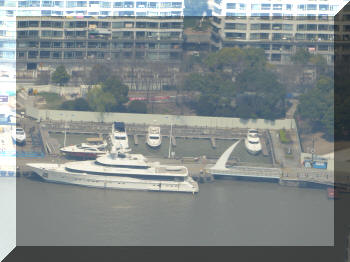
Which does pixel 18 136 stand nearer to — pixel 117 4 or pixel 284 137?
pixel 284 137

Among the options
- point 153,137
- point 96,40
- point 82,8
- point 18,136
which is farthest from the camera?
point 82,8

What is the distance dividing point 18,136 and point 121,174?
2.55 m

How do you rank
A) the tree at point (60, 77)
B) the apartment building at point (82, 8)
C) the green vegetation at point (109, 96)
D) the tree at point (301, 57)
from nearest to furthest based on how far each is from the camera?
1. the green vegetation at point (109, 96)
2. the tree at point (60, 77)
3. the tree at point (301, 57)
4. the apartment building at point (82, 8)

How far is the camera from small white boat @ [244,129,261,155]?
20.2 m

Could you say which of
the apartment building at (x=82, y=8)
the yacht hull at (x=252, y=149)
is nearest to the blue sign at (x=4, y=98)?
the apartment building at (x=82, y=8)

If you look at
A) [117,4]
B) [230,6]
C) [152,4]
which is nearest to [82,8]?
[117,4]

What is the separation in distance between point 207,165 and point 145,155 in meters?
1.16

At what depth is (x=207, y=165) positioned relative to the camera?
63.7 feet

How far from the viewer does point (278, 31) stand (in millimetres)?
24938

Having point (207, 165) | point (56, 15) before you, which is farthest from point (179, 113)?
point (56, 15)

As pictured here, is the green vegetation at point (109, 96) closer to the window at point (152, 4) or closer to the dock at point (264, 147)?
the dock at point (264, 147)

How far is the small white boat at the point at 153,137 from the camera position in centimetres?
2028

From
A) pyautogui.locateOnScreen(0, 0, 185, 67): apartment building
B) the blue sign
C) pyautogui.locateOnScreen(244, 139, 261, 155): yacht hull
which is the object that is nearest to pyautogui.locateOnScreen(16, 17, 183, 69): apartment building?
pyautogui.locateOnScreen(0, 0, 185, 67): apartment building

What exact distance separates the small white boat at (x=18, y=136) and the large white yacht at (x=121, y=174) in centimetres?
134
